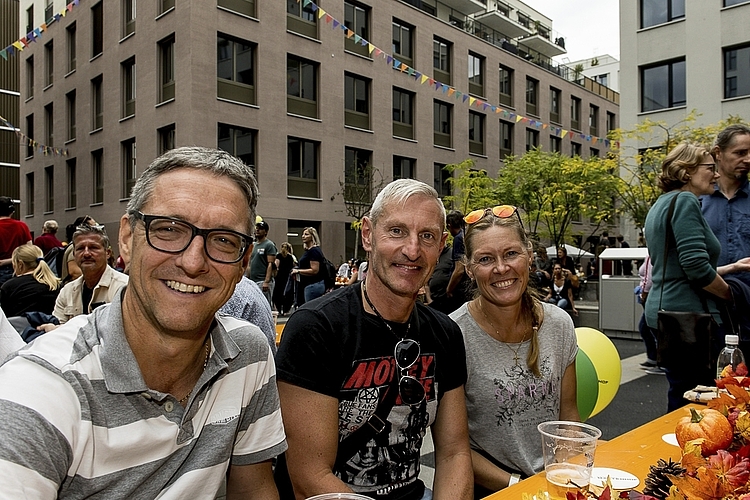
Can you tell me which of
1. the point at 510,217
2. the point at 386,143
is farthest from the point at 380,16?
the point at 510,217

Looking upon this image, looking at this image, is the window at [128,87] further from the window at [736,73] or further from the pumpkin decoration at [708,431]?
the pumpkin decoration at [708,431]

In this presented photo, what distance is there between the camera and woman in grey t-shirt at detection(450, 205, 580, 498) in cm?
234

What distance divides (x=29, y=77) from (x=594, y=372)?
112 feet

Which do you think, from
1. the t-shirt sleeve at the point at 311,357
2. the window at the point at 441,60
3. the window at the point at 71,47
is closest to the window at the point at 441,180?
the window at the point at 441,60

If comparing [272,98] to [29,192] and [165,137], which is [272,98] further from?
[29,192]

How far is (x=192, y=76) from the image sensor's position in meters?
18.7

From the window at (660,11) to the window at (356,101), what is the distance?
1131 cm

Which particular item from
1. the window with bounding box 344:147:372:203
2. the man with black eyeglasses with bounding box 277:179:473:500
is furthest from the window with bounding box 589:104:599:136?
the man with black eyeglasses with bounding box 277:179:473:500

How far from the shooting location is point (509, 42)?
117 feet

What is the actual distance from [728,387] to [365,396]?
44.9 inches

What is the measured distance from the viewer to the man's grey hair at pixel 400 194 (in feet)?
7.16

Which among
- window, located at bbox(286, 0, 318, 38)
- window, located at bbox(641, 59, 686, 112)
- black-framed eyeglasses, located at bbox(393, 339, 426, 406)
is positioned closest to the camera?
black-framed eyeglasses, located at bbox(393, 339, 426, 406)

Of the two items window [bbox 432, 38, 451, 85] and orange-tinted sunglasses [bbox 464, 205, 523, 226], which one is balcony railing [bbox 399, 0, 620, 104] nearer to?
window [bbox 432, 38, 451, 85]

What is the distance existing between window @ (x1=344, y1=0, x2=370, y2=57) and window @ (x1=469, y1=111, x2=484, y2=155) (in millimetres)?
8011
